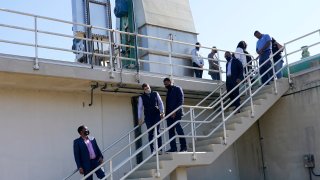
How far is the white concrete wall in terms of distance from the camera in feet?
29.9

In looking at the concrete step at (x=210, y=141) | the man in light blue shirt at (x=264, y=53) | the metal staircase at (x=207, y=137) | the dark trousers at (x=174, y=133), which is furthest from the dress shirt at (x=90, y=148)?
the man in light blue shirt at (x=264, y=53)

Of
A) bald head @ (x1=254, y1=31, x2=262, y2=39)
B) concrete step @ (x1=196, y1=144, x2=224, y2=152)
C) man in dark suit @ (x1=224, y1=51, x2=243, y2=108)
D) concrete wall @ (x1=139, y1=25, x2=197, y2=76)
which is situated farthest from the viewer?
concrete wall @ (x1=139, y1=25, x2=197, y2=76)

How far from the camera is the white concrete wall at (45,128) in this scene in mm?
9117

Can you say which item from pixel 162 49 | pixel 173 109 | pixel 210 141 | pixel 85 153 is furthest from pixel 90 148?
pixel 162 49

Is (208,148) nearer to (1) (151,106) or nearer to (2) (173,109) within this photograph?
(2) (173,109)

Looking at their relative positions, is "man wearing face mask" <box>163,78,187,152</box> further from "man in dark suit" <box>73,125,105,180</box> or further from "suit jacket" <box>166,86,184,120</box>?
"man in dark suit" <box>73,125,105,180</box>

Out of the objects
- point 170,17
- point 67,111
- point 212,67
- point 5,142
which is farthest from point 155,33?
point 5,142

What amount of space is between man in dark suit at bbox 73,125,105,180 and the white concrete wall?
5.41 feet

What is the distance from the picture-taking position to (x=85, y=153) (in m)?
8.11

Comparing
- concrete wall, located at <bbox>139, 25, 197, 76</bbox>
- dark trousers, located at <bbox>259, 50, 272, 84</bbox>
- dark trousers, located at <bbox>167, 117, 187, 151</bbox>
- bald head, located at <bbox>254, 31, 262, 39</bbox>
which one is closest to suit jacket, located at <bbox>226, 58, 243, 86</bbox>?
dark trousers, located at <bbox>259, 50, 272, 84</bbox>

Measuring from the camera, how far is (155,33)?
41.7 ft

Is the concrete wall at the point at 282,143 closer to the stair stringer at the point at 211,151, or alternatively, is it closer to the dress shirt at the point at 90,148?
the stair stringer at the point at 211,151

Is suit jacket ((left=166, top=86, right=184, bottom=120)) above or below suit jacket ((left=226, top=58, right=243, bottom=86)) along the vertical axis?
below

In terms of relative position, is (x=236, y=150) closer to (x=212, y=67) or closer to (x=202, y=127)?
(x=202, y=127)
